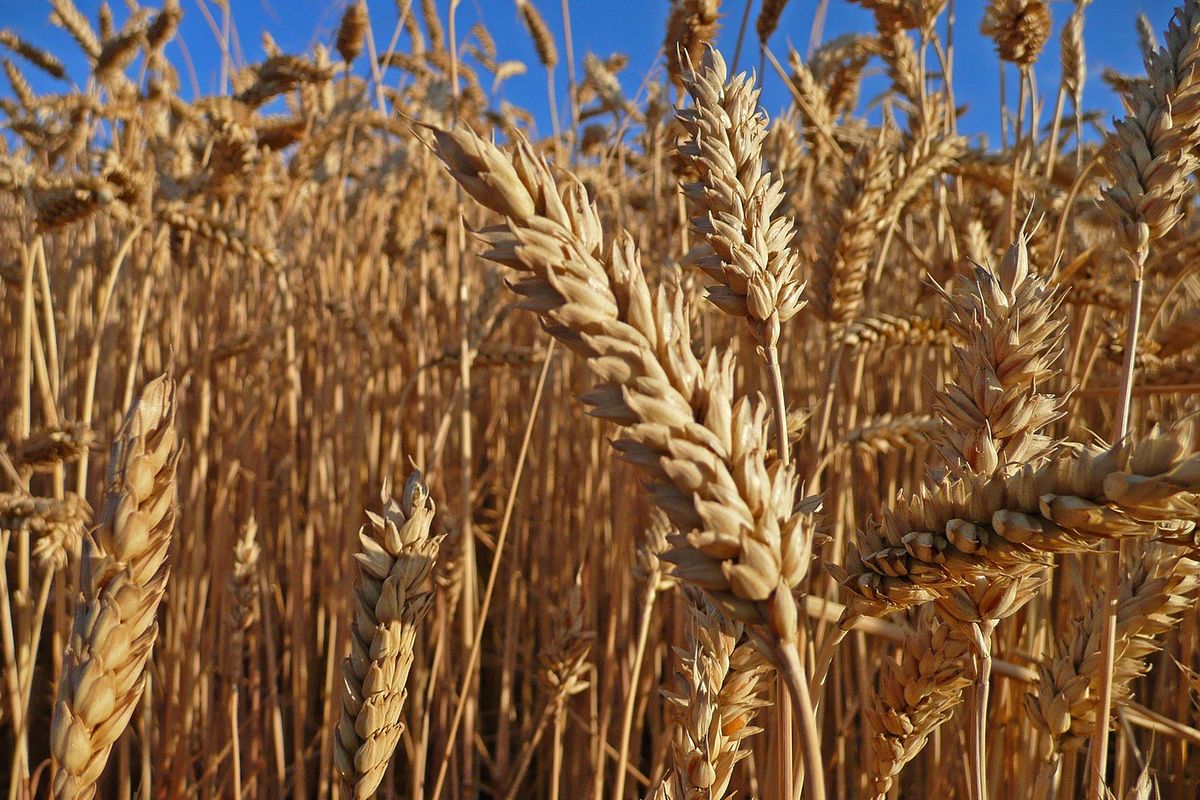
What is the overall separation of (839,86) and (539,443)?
979 millimetres

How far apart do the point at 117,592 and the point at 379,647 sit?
0.56 ft

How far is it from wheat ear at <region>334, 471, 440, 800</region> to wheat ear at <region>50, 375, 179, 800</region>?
14 centimetres

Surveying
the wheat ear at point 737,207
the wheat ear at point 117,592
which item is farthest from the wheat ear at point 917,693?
the wheat ear at point 117,592

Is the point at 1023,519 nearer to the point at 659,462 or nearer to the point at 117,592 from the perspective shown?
the point at 659,462

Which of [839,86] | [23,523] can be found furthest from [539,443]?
[23,523]

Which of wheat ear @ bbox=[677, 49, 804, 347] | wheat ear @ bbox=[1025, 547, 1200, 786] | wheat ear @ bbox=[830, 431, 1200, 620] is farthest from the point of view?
wheat ear @ bbox=[1025, 547, 1200, 786]

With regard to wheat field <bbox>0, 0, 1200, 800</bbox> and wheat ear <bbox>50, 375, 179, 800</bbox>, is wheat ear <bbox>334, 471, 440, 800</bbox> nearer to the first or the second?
wheat field <bbox>0, 0, 1200, 800</bbox>

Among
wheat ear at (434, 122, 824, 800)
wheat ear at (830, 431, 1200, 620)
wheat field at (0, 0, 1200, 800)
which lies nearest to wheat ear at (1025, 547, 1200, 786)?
wheat field at (0, 0, 1200, 800)

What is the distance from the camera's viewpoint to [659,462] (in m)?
0.28

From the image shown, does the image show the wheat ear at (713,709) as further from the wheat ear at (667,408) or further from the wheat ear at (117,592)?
the wheat ear at (117,592)

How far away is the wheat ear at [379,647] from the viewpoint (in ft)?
1.64

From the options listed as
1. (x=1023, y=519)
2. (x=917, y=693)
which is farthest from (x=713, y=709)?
(x=1023, y=519)

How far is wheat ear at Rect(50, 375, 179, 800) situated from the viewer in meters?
0.36

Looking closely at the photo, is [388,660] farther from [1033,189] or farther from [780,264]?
[1033,189]
